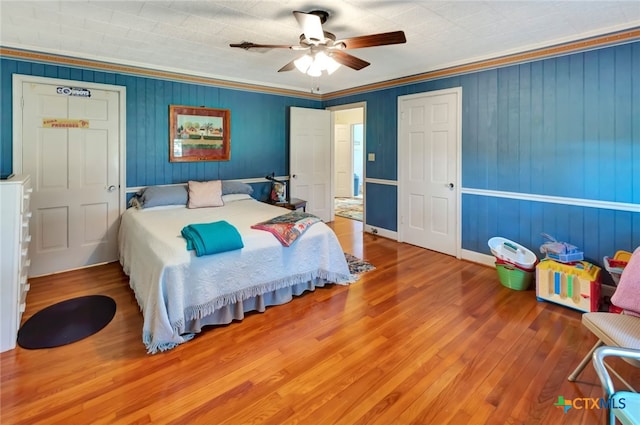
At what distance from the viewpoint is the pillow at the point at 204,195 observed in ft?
13.6

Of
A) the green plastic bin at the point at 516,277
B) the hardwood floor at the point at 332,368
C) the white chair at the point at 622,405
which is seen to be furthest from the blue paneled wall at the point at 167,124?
the white chair at the point at 622,405

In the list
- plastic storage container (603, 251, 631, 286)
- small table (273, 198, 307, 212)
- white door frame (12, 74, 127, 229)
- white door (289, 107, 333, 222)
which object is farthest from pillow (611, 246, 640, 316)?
white door frame (12, 74, 127, 229)

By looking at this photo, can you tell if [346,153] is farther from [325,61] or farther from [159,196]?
[325,61]

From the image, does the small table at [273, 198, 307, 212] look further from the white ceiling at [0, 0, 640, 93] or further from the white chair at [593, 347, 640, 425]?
the white chair at [593, 347, 640, 425]

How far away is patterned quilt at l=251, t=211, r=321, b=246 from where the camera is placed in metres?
2.94

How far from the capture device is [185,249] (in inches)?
99.3

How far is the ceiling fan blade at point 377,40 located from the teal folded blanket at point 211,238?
1.68m

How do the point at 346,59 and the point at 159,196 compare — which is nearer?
the point at 346,59

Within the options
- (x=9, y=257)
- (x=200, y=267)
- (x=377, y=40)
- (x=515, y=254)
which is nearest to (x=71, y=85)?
(x=9, y=257)

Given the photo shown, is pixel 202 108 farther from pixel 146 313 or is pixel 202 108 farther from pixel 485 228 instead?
pixel 485 228

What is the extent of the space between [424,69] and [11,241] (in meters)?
4.54

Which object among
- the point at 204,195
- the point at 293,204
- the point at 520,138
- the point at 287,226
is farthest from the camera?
the point at 293,204

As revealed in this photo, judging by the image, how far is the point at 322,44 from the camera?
2594 mm

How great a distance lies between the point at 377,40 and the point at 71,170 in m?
3.56
